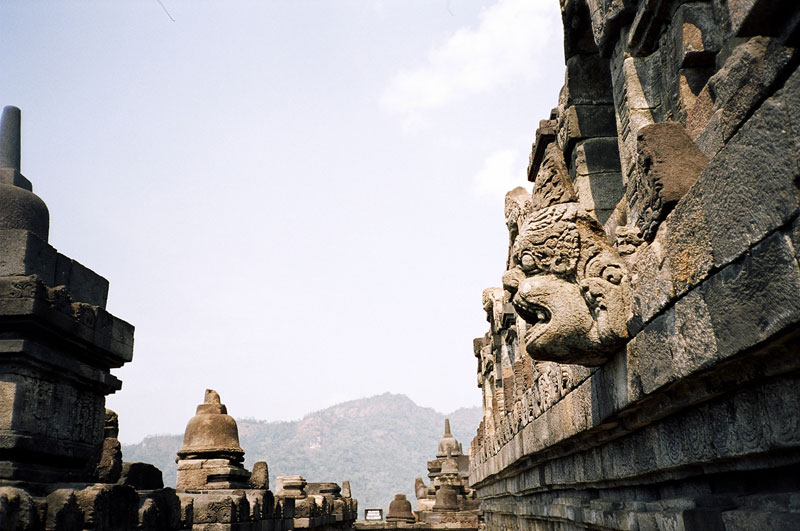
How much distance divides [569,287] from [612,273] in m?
0.20

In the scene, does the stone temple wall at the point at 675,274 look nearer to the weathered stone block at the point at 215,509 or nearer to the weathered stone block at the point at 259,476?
the weathered stone block at the point at 215,509

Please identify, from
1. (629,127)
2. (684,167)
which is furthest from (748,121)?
(629,127)

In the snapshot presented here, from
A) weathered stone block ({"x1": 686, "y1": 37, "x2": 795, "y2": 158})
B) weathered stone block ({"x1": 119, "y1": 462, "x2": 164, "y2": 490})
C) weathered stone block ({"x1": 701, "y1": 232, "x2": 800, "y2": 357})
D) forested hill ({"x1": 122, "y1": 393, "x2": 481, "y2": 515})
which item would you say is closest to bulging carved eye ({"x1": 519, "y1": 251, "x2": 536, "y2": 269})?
weathered stone block ({"x1": 686, "y1": 37, "x2": 795, "y2": 158})

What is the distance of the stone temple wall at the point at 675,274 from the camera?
6.00ft

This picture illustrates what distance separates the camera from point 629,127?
372 cm

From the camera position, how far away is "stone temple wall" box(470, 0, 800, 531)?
1.83 m

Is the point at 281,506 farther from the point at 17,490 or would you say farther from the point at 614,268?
the point at 614,268

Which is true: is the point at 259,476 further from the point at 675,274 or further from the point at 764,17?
the point at 764,17

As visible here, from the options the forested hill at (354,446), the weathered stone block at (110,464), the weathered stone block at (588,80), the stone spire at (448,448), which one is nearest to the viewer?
the weathered stone block at (110,464)

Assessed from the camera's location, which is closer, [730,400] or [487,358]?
[730,400]

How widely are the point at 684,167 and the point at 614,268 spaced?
589mm

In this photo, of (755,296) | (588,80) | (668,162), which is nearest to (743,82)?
(668,162)

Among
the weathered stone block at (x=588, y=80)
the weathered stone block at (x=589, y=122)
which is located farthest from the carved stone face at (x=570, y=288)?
the weathered stone block at (x=588, y=80)

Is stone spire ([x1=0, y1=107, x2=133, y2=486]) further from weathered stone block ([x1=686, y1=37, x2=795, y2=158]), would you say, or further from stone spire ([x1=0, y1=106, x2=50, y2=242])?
weathered stone block ([x1=686, y1=37, x2=795, y2=158])
